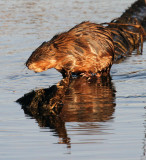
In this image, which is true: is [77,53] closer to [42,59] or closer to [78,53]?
[78,53]

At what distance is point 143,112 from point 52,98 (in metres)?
1.24

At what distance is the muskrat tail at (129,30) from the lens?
33.4 feet

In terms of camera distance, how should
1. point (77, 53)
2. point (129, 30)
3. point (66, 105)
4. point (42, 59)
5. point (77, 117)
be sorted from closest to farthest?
1. point (77, 117)
2. point (66, 105)
3. point (42, 59)
4. point (77, 53)
5. point (129, 30)

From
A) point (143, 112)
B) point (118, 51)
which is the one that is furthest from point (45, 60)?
point (118, 51)

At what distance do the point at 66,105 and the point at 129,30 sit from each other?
565 centimetres

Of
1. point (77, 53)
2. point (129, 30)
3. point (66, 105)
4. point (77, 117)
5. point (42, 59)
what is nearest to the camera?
point (77, 117)

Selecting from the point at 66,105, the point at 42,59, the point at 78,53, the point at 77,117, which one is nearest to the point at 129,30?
the point at 78,53

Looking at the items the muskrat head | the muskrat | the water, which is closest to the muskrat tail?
the water

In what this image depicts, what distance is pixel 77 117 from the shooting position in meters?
6.36

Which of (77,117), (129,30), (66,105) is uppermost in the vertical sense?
(77,117)

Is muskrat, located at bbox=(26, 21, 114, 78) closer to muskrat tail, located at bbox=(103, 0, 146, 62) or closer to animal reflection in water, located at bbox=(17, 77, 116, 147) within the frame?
animal reflection in water, located at bbox=(17, 77, 116, 147)

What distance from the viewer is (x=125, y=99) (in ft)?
23.9

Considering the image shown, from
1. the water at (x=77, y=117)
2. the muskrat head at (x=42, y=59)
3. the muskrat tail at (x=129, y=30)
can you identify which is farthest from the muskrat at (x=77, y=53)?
the muskrat tail at (x=129, y=30)

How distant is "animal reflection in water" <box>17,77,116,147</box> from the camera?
624 cm
